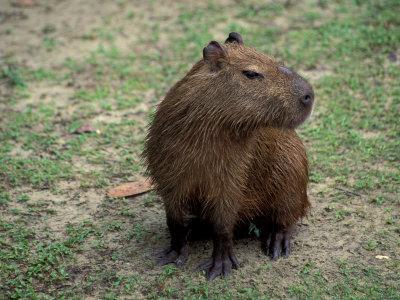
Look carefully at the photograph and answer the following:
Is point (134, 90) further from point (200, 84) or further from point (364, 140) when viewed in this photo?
point (200, 84)

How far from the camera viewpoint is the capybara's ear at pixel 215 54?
156 inches

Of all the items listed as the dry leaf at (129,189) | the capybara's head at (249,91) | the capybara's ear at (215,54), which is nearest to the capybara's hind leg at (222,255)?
the capybara's head at (249,91)

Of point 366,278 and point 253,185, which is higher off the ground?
point 253,185

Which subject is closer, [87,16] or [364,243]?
[364,243]

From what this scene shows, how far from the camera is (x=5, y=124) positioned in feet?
20.2

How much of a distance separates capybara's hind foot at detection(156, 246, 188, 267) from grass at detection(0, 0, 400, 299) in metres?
0.06

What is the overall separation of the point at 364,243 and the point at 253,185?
842mm

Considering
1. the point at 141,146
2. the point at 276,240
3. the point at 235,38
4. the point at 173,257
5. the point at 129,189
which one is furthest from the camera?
the point at 141,146

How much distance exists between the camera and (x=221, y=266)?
4305 millimetres

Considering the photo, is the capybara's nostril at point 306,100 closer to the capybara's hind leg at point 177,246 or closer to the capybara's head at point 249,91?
the capybara's head at point 249,91

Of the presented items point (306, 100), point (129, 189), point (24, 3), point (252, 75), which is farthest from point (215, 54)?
point (24, 3)

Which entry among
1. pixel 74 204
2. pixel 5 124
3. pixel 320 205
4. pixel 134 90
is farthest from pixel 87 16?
pixel 320 205

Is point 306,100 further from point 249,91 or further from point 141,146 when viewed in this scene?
point 141,146

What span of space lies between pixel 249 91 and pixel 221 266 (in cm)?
110
